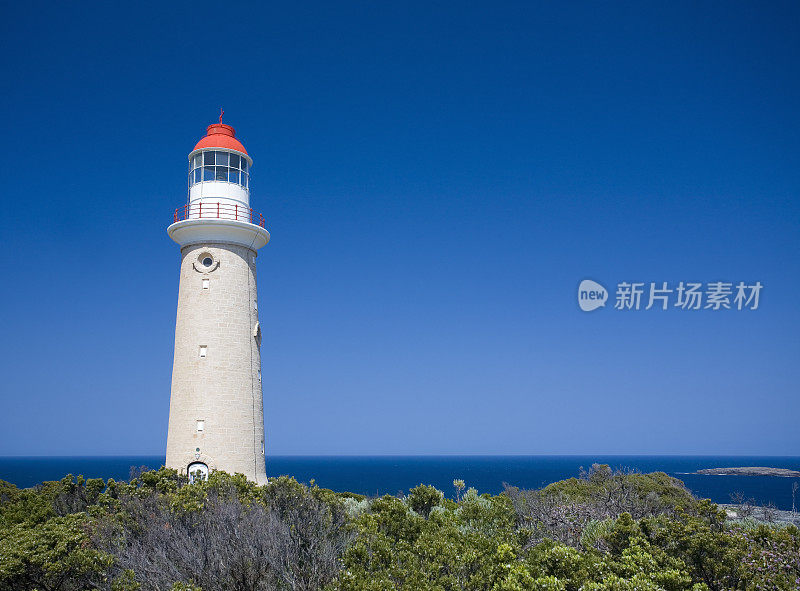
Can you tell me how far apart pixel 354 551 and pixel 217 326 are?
10803 mm

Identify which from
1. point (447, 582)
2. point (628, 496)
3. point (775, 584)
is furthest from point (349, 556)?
point (628, 496)

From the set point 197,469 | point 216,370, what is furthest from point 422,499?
point 216,370

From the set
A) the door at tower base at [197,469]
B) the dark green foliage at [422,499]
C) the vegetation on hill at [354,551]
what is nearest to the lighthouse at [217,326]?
the door at tower base at [197,469]

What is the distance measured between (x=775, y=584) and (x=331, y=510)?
6633 mm

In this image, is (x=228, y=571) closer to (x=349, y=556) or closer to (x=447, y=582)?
(x=349, y=556)

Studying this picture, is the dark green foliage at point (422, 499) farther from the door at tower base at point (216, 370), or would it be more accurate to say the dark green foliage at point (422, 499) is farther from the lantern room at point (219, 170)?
the lantern room at point (219, 170)

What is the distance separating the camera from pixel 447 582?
22.1ft

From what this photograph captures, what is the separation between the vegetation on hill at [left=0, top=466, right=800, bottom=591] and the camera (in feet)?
22.7

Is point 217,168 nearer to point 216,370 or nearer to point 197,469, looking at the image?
point 216,370

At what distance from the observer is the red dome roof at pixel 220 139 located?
18.1 metres

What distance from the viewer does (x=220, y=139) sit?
18.2 meters

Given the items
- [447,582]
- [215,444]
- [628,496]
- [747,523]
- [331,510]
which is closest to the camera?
[447,582]

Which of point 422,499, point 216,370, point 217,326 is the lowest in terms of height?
point 422,499

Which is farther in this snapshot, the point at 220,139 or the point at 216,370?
the point at 220,139
